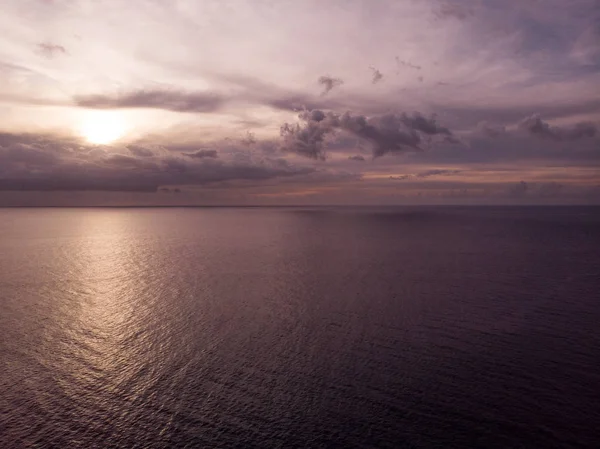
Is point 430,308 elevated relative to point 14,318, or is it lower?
lower

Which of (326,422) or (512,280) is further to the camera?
(512,280)

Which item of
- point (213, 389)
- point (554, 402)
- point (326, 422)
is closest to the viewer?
point (326, 422)

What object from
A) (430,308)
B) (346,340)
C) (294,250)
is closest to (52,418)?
(346,340)

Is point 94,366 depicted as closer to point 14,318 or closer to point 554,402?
point 14,318

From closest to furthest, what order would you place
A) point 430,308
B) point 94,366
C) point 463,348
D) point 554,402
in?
point 554,402 < point 94,366 < point 463,348 < point 430,308

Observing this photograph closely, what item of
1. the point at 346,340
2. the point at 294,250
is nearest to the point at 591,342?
the point at 346,340

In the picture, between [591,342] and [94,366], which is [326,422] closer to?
[94,366]
